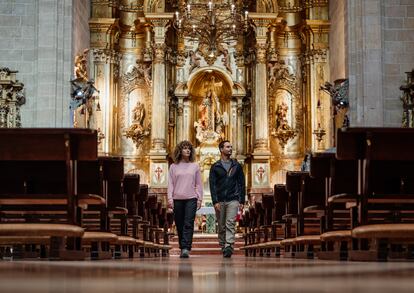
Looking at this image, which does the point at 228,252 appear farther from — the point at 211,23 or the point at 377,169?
the point at 211,23

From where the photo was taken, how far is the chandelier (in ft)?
67.5

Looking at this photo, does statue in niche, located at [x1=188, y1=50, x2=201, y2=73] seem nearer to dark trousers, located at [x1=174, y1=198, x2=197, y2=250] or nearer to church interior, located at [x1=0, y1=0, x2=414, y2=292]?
church interior, located at [x1=0, y1=0, x2=414, y2=292]

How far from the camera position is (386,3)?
18.2m

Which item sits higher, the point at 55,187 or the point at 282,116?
the point at 282,116

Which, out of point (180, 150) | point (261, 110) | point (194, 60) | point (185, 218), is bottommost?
point (185, 218)

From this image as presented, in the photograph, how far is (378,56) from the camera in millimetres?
17922

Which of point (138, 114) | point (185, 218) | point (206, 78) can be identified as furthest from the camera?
point (206, 78)

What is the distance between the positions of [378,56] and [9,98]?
28.0 feet

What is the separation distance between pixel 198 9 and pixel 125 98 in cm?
344

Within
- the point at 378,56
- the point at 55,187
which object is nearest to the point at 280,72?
the point at 378,56

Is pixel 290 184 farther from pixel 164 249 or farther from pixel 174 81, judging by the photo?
pixel 174 81

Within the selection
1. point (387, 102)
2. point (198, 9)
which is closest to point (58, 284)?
point (387, 102)

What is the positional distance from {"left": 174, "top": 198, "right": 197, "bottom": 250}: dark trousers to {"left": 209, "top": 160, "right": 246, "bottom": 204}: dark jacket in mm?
666

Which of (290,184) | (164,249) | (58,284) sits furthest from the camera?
(164,249)
